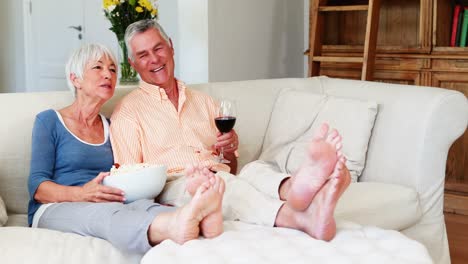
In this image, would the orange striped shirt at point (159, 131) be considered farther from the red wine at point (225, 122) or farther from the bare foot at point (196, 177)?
the bare foot at point (196, 177)

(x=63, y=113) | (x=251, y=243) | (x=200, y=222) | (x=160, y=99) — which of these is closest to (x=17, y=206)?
(x=63, y=113)

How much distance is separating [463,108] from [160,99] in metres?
1.17

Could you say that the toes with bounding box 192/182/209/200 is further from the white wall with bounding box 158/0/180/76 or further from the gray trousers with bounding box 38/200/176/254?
the white wall with bounding box 158/0/180/76

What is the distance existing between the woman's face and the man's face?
0.74ft

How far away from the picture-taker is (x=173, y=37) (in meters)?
5.26

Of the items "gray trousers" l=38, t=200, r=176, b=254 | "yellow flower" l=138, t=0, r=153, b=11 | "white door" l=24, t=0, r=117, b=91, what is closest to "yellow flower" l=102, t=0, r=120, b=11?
"yellow flower" l=138, t=0, r=153, b=11

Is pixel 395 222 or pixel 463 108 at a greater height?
pixel 463 108

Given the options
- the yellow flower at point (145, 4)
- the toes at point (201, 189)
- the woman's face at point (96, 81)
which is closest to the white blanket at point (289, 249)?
the toes at point (201, 189)

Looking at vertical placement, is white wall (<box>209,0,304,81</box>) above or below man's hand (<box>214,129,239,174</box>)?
above

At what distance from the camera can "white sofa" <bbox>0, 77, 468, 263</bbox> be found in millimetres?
2508

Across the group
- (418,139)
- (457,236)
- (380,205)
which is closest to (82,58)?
(380,205)

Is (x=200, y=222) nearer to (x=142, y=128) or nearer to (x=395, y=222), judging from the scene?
(x=142, y=128)

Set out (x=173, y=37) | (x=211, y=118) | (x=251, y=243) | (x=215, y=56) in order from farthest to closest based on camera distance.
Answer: (x=173, y=37) → (x=215, y=56) → (x=211, y=118) → (x=251, y=243)

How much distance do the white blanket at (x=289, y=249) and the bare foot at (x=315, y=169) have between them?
0.34 feet
